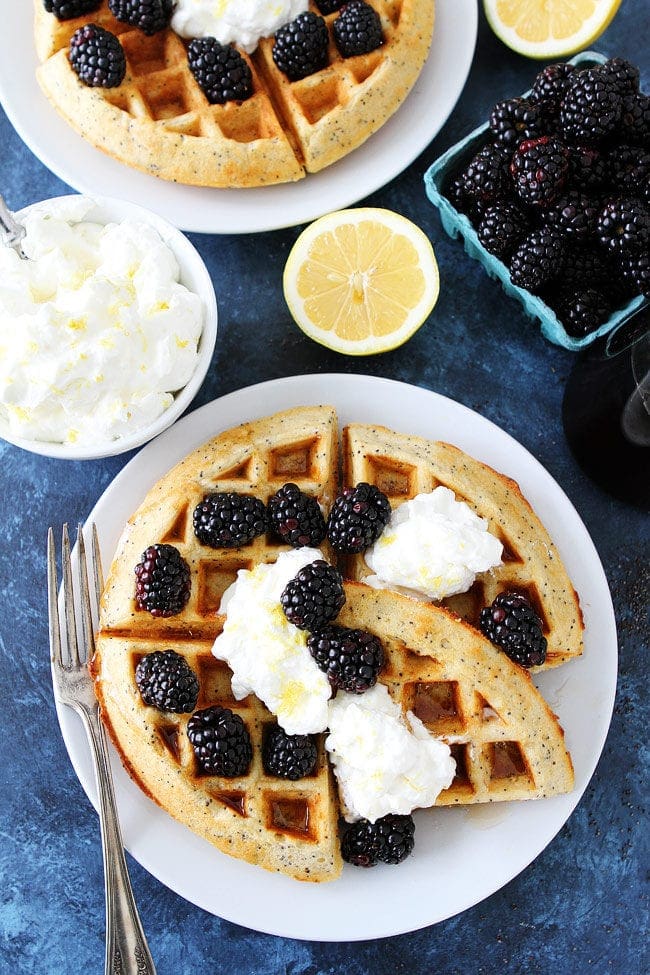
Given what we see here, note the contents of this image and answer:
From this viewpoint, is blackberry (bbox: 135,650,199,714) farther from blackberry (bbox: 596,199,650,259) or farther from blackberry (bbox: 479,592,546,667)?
blackberry (bbox: 596,199,650,259)

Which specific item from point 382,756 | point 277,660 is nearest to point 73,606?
point 277,660

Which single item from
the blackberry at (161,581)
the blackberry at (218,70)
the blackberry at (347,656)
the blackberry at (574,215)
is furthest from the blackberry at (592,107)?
the blackberry at (161,581)

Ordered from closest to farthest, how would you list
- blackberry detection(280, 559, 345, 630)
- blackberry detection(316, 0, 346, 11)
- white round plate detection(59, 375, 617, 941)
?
blackberry detection(280, 559, 345, 630) < white round plate detection(59, 375, 617, 941) < blackberry detection(316, 0, 346, 11)

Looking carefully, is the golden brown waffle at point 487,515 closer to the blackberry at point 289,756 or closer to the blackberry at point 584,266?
the blackberry at point 289,756

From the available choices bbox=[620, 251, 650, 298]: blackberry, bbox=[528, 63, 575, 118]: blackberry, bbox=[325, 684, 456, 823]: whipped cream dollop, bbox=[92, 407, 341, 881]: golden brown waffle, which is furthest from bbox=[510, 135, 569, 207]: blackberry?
bbox=[325, 684, 456, 823]: whipped cream dollop

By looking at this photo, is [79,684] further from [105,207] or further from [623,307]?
[623,307]

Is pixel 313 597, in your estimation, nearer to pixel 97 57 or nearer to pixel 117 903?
pixel 117 903

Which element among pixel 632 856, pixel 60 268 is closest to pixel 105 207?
pixel 60 268
